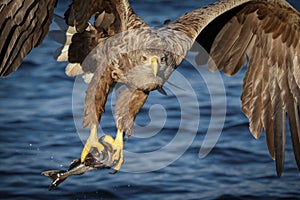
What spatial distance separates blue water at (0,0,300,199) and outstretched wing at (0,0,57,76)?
1.97 metres

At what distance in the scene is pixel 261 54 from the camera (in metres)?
8.62

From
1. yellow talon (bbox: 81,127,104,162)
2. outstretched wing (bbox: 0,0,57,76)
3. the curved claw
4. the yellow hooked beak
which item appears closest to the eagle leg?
the curved claw

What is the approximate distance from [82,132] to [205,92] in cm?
190

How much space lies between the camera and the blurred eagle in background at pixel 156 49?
7.40 meters

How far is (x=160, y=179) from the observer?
9844 millimetres

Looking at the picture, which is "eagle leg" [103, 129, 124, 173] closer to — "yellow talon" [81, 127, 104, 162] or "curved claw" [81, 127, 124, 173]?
"curved claw" [81, 127, 124, 173]

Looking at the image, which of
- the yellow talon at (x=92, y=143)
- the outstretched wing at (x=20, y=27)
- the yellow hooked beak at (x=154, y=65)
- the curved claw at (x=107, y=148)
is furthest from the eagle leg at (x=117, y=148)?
the outstretched wing at (x=20, y=27)

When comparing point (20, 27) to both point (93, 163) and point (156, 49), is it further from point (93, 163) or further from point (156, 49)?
point (93, 163)

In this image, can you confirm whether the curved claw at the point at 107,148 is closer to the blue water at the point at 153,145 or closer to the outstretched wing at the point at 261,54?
the outstretched wing at the point at 261,54

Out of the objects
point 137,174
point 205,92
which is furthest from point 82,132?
point 205,92

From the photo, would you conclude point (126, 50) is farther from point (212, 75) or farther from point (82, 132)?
point (212, 75)

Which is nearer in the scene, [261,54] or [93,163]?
[93,163]

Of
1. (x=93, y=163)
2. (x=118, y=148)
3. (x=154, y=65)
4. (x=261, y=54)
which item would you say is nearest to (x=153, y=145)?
(x=261, y=54)

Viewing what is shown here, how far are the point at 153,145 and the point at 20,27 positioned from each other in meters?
3.21
